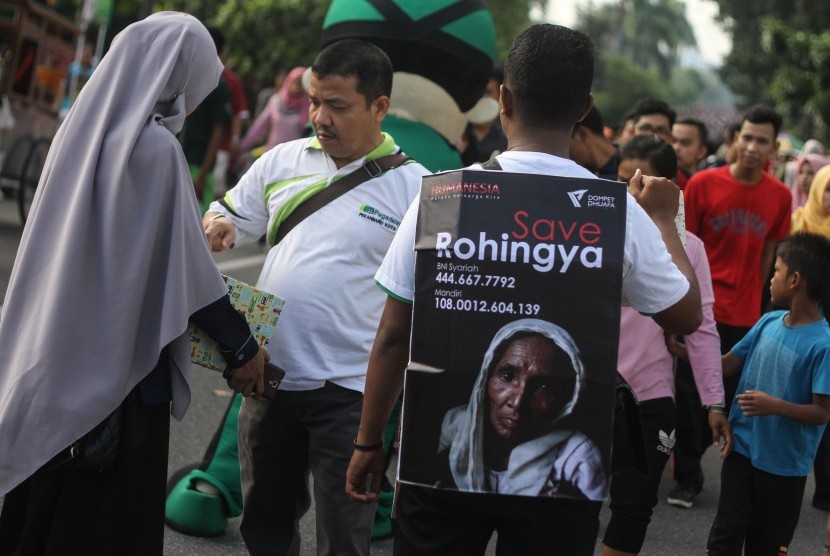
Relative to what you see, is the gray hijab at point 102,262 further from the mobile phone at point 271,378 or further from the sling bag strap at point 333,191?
the sling bag strap at point 333,191

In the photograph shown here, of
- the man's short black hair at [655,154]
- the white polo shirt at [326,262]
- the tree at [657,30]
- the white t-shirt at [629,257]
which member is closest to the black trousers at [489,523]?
the white t-shirt at [629,257]

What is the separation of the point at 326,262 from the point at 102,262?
85cm

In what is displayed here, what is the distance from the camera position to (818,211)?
7207 millimetres

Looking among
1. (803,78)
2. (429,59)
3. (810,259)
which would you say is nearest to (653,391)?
(810,259)

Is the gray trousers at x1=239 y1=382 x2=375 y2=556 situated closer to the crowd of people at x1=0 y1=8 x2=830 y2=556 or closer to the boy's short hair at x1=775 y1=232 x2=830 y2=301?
the crowd of people at x1=0 y1=8 x2=830 y2=556

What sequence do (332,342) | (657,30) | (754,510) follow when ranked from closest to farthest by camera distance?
(332,342) < (754,510) < (657,30)

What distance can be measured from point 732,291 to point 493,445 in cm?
407

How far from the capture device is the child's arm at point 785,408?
4.28 metres

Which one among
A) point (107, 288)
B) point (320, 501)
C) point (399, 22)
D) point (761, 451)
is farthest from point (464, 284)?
point (399, 22)

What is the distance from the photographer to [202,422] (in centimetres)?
653

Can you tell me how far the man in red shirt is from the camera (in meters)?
6.45

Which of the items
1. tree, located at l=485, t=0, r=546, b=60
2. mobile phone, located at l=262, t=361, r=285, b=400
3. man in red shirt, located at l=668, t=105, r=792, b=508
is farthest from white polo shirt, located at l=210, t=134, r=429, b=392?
tree, located at l=485, t=0, r=546, b=60

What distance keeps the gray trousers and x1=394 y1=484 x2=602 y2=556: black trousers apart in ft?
3.12

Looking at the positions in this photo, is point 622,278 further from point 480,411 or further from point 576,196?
point 480,411
